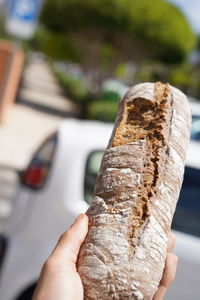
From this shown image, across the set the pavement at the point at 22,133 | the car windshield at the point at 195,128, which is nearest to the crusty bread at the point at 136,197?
the car windshield at the point at 195,128

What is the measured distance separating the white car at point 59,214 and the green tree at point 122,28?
1908 cm

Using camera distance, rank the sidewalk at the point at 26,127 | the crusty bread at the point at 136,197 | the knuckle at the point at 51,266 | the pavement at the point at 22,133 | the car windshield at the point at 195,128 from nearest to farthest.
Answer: the crusty bread at the point at 136,197 < the knuckle at the point at 51,266 < the car windshield at the point at 195,128 < the pavement at the point at 22,133 < the sidewalk at the point at 26,127

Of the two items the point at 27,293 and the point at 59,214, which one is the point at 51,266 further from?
the point at 27,293

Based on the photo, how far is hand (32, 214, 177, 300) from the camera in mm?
1770

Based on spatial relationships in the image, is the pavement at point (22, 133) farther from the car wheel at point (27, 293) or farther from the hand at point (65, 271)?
the hand at point (65, 271)

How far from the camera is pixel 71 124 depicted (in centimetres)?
488

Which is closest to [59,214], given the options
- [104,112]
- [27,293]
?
[27,293]

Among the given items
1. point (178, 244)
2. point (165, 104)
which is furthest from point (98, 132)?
point (165, 104)

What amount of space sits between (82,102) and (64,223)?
21.1m

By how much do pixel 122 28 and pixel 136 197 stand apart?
70.5 feet

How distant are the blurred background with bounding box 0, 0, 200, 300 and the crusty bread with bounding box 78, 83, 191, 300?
1.86m

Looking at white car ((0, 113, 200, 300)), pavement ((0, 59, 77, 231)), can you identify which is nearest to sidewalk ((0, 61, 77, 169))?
pavement ((0, 59, 77, 231))

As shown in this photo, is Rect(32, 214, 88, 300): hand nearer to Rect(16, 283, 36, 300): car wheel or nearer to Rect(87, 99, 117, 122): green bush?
Rect(16, 283, 36, 300): car wheel

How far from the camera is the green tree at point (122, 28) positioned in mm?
22781
